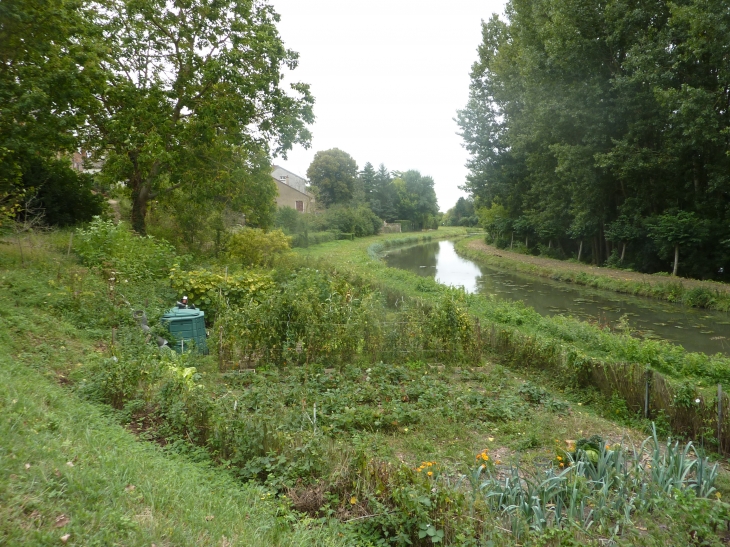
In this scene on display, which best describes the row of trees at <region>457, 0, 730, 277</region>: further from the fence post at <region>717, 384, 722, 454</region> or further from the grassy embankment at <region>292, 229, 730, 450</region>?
the fence post at <region>717, 384, 722, 454</region>

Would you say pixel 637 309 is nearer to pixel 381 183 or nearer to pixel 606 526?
pixel 606 526

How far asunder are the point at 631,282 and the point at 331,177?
48722 mm

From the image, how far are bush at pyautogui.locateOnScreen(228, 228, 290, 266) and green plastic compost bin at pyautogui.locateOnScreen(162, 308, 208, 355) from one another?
9568mm

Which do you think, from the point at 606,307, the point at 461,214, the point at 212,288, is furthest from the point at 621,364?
the point at 461,214

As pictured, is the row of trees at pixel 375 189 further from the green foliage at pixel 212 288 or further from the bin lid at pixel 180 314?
the bin lid at pixel 180 314

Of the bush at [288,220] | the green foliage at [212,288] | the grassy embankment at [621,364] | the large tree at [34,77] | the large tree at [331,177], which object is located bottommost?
the grassy embankment at [621,364]

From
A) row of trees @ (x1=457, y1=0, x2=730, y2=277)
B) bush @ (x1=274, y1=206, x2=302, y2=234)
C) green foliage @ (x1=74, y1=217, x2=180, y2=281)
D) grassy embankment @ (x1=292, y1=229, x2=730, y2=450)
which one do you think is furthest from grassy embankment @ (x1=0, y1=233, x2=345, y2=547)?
bush @ (x1=274, y1=206, x2=302, y2=234)

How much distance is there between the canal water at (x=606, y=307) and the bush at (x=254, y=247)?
753cm

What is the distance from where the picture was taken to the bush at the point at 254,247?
1911 cm

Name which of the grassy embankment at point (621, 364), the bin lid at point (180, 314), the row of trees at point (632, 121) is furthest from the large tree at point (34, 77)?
the row of trees at point (632, 121)

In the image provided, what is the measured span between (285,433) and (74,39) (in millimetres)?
14097

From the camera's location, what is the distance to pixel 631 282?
2194 centimetres

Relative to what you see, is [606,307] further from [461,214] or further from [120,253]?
[461,214]

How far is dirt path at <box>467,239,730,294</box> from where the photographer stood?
20.0 m
